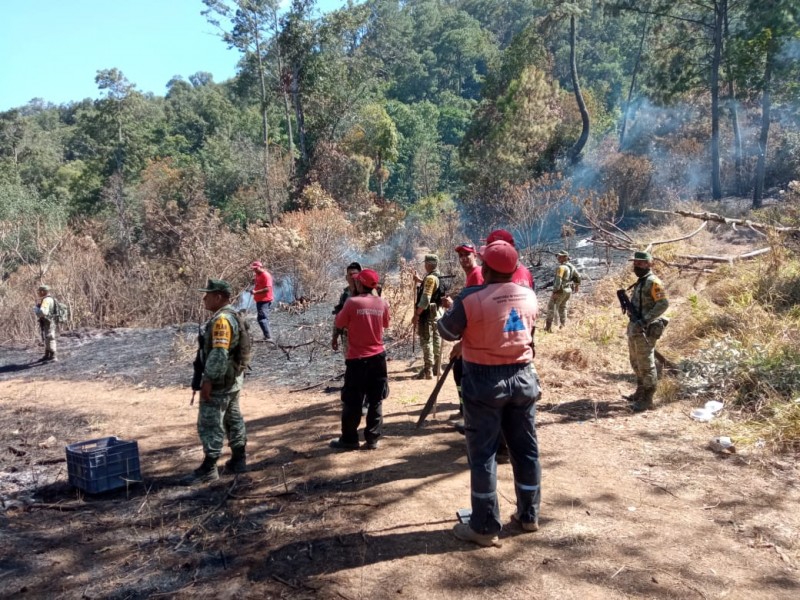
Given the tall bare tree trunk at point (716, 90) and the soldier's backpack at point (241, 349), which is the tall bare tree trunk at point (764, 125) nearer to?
the tall bare tree trunk at point (716, 90)

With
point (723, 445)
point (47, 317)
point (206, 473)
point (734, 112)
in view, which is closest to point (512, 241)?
point (723, 445)

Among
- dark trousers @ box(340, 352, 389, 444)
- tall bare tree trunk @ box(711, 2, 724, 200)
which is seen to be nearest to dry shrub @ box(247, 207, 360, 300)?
dark trousers @ box(340, 352, 389, 444)

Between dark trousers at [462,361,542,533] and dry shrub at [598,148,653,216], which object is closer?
dark trousers at [462,361,542,533]

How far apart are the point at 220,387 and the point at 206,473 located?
2.61 feet

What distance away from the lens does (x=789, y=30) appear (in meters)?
22.0

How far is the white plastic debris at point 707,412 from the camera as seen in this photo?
244 inches

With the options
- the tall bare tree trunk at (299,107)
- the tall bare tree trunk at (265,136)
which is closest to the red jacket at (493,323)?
the tall bare tree trunk at (265,136)

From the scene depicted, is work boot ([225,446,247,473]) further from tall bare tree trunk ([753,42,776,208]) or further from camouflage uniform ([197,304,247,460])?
tall bare tree trunk ([753,42,776,208])

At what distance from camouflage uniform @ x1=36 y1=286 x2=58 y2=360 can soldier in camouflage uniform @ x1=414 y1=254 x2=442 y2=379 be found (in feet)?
24.0

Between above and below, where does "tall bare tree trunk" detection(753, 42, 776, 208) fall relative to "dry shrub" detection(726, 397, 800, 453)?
above

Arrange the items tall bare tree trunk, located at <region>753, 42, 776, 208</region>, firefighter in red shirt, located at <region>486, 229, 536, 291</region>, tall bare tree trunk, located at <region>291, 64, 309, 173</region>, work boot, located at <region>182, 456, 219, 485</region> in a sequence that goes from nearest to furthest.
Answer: firefighter in red shirt, located at <region>486, 229, 536, 291</region> < work boot, located at <region>182, 456, 219, 485</region> < tall bare tree trunk, located at <region>753, 42, 776, 208</region> < tall bare tree trunk, located at <region>291, 64, 309, 173</region>

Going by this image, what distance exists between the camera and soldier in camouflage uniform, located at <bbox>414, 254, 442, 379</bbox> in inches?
300

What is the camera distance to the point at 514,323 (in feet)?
12.2

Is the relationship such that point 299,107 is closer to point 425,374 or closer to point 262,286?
point 262,286
